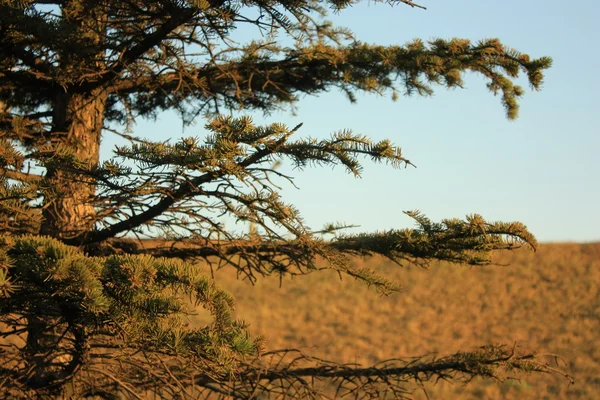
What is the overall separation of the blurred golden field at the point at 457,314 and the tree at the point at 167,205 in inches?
581

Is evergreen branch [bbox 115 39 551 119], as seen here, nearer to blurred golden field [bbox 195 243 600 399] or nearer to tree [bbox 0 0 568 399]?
tree [bbox 0 0 568 399]

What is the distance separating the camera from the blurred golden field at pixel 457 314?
68.9 feet

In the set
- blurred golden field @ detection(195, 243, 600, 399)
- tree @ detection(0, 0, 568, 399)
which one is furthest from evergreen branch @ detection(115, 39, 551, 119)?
blurred golden field @ detection(195, 243, 600, 399)

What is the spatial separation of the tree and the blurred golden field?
1476 centimetres

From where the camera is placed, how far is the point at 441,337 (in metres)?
23.9

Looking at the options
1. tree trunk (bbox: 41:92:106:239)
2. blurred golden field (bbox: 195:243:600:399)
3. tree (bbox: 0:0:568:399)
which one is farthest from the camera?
blurred golden field (bbox: 195:243:600:399)

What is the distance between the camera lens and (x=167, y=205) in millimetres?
4457

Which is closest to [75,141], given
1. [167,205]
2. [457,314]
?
[167,205]

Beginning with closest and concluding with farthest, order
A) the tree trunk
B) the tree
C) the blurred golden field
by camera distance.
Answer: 1. the tree
2. the tree trunk
3. the blurred golden field

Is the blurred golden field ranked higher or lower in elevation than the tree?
lower

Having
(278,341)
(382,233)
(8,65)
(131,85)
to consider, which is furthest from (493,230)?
(278,341)

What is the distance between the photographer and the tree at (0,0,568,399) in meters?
3.45

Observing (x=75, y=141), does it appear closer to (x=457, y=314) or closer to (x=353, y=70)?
(x=353, y=70)

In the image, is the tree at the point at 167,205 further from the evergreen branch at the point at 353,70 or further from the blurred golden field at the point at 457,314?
the blurred golden field at the point at 457,314
